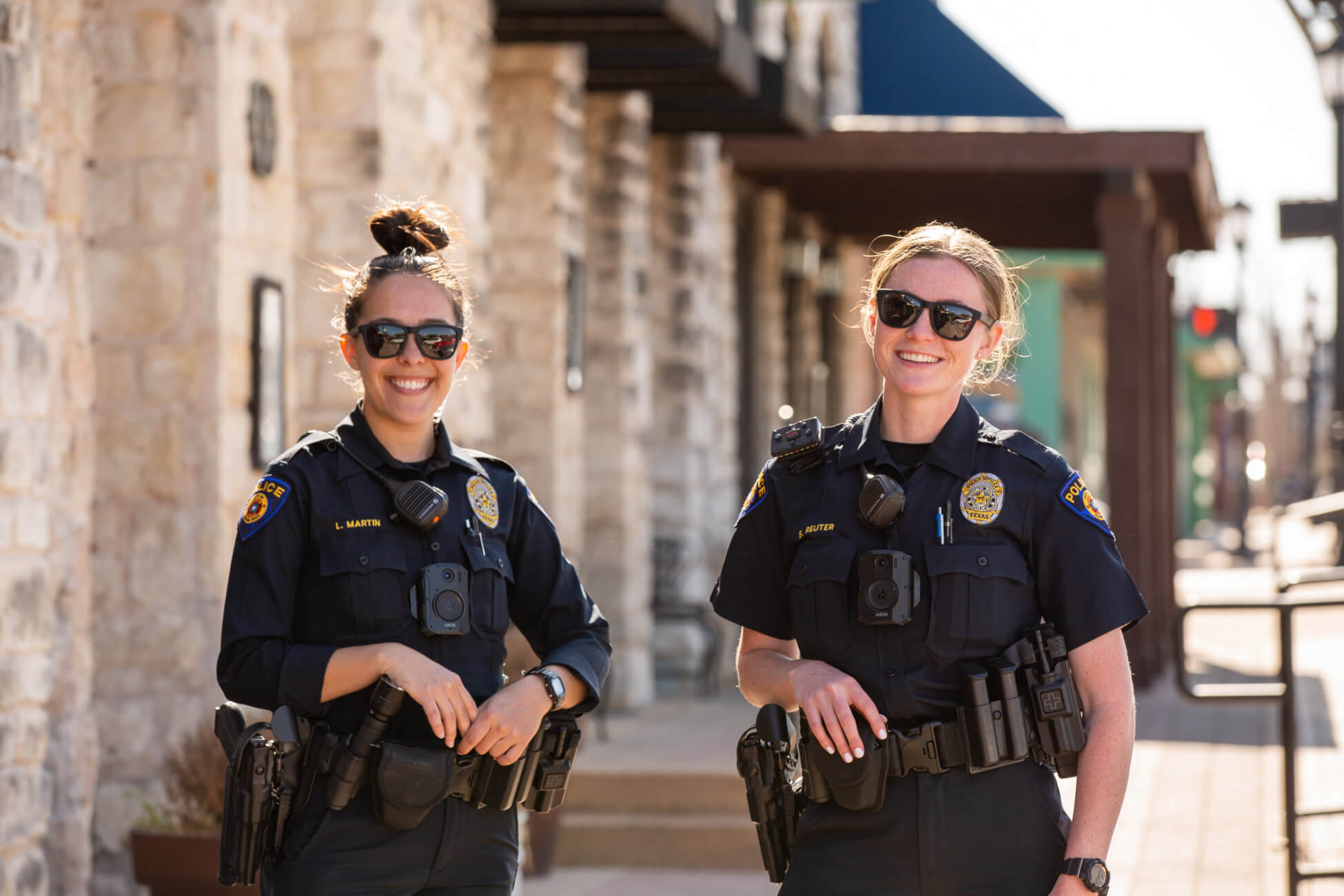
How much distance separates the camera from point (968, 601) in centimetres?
287

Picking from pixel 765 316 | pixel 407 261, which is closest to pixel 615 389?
pixel 765 316

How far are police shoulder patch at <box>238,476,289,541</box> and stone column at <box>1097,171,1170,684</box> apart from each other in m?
8.93

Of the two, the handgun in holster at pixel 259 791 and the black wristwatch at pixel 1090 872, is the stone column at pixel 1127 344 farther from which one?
the handgun in holster at pixel 259 791

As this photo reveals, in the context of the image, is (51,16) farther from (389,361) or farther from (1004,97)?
(1004,97)

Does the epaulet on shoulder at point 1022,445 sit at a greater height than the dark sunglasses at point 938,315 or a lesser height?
lesser

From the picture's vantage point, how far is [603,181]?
10.3m

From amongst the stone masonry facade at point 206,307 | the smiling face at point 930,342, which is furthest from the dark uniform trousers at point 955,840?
the stone masonry facade at point 206,307

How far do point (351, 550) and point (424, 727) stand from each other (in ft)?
1.07

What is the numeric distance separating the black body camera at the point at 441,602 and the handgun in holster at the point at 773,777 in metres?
0.53

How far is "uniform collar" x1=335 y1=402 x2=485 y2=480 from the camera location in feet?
10.3

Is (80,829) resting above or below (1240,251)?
below

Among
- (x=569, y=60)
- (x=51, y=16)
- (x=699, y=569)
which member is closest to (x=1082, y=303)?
(x=699, y=569)

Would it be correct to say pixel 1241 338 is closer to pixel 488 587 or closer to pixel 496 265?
pixel 496 265

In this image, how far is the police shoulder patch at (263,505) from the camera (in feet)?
10.00
